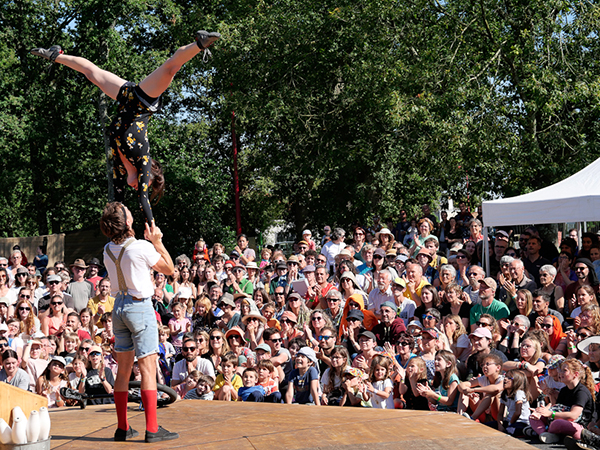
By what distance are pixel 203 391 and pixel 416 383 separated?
2.05m

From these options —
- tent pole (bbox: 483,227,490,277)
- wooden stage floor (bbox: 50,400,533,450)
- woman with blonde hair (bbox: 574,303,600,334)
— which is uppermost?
tent pole (bbox: 483,227,490,277)

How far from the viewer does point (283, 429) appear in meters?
4.32

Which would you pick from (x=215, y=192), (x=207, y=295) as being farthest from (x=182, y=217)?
(x=207, y=295)

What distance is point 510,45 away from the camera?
14.0 meters

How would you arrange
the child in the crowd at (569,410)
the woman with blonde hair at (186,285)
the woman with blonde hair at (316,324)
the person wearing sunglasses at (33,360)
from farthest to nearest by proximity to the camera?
the woman with blonde hair at (186,285) < the woman with blonde hair at (316,324) < the person wearing sunglasses at (33,360) < the child in the crowd at (569,410)

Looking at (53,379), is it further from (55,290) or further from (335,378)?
(335,378)

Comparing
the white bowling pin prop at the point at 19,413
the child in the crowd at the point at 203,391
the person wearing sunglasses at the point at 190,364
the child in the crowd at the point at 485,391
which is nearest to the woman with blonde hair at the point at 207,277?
the person wearing sunglasses at the point at 190,364

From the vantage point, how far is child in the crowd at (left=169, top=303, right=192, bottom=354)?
8.39m

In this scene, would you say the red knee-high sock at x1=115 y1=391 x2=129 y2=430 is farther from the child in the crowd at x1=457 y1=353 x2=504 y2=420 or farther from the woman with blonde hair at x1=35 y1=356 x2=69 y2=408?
the woman with blonde hair at x1=35 y1=356 x2=69 y2=408

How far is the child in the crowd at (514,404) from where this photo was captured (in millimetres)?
5992

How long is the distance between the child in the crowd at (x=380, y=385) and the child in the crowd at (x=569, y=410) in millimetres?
1202

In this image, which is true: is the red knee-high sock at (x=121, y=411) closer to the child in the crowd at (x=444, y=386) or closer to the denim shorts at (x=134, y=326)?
the denim shorts at (x=134, y=326)

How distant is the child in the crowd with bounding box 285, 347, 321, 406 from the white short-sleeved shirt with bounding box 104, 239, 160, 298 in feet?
9.07

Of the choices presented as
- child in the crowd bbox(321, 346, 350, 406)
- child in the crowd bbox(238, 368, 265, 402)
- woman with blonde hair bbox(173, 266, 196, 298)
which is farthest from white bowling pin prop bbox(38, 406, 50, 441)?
woman with blonde hair bbox(173, 266, 196, 298)
